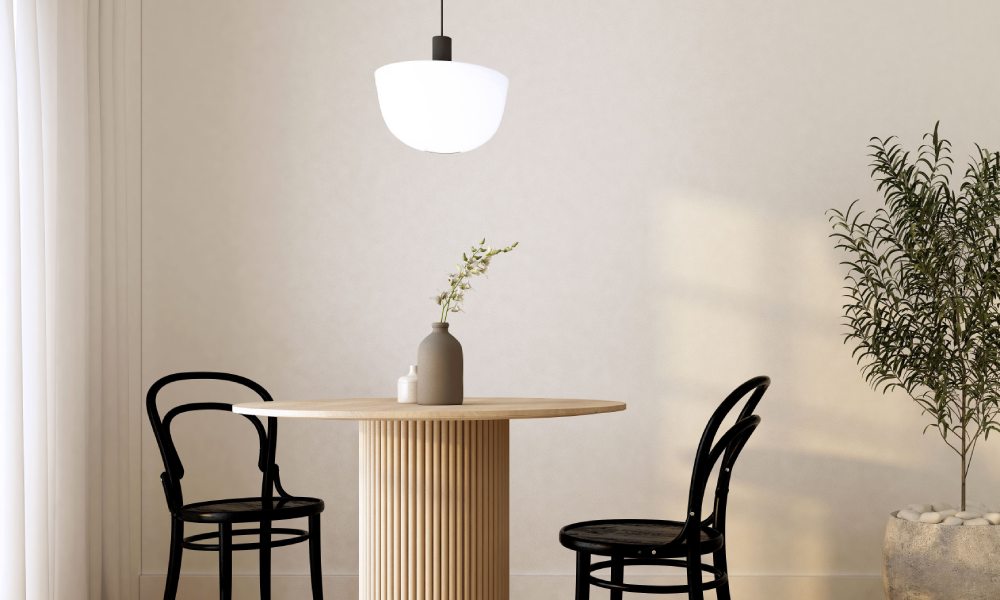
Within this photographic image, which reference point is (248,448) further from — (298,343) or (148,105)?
(148,105)

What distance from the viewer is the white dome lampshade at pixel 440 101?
2439 mm

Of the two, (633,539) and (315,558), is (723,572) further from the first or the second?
(315,558)

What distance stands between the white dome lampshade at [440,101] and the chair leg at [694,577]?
4.12 ft

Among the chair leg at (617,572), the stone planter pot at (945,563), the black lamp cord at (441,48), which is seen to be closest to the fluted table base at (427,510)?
the chair leg at (617,572)

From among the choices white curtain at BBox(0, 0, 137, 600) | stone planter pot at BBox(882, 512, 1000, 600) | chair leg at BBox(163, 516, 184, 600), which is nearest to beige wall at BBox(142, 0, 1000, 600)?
white curtain at BBox(0, 0, 137, 600)

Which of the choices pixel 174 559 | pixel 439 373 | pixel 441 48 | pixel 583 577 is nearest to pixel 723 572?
pixel 583 577

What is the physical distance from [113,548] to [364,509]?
1.75m

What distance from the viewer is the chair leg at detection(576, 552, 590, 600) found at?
2457 mm

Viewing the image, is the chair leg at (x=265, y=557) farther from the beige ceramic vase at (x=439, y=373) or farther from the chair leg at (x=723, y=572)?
the chair leg at (x=723, y=572)

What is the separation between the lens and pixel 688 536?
2.36 m

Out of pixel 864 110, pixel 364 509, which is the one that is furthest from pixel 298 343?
pixel 864 110

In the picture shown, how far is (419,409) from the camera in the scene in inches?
87.1

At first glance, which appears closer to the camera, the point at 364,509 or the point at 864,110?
the point at 364,509

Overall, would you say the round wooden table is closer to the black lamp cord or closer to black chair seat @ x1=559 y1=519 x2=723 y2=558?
black chair seat @ x1=559 y1=519 x2=723 y2=558
